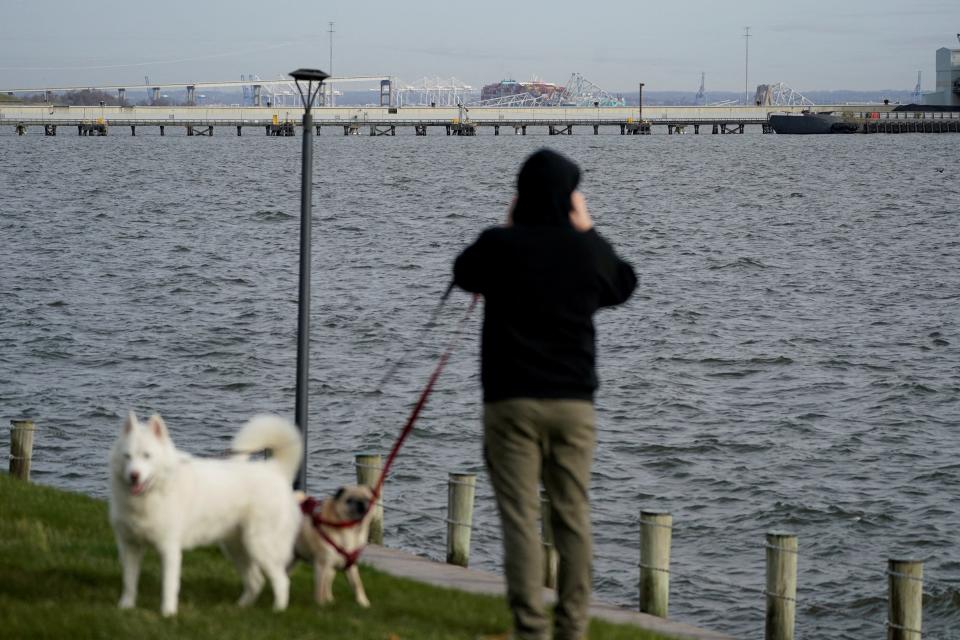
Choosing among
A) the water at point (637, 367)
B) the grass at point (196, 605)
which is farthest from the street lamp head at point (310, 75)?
the water at point (637, 367)

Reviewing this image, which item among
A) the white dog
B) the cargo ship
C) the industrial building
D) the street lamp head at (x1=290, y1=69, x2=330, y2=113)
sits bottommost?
the white dog

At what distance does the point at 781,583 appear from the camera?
10.2m

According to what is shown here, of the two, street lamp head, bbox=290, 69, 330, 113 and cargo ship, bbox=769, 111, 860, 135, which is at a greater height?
cargo ship, bbox=769, 111, 860, 135

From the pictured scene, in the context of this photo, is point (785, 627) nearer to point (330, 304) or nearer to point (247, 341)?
point (247, 341)

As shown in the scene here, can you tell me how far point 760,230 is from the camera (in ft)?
179

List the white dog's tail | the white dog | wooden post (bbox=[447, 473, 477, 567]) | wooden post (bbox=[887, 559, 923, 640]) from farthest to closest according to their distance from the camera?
wooden post (bbox=[447, 473, 477, 567]), wooden post (bbox=[887, 559, 923, 640]), the white dog's tail, the white dog

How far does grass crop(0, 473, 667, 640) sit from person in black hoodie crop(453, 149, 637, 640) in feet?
4.19

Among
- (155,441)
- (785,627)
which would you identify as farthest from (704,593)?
(155,441)

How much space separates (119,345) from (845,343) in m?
14.9

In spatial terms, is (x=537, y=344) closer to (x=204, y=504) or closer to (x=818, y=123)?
(x=204, y=504)

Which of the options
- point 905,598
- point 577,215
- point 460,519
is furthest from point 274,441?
point 905,598

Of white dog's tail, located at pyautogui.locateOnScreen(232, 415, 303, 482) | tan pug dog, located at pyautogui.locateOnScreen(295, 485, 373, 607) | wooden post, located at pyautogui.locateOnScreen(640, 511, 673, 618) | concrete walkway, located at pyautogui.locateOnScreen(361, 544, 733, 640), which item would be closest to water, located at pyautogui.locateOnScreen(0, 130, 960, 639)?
wooden post, located at pyautogui.locateOnScreen(640, 511, 673, 618)

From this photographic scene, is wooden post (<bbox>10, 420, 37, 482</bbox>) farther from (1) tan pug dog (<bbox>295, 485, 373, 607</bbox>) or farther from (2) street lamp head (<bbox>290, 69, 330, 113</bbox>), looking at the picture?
(1) tan pug dog (<bbox>295, 485, 373, 607</bbox>)

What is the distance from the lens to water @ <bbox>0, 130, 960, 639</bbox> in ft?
50.8
